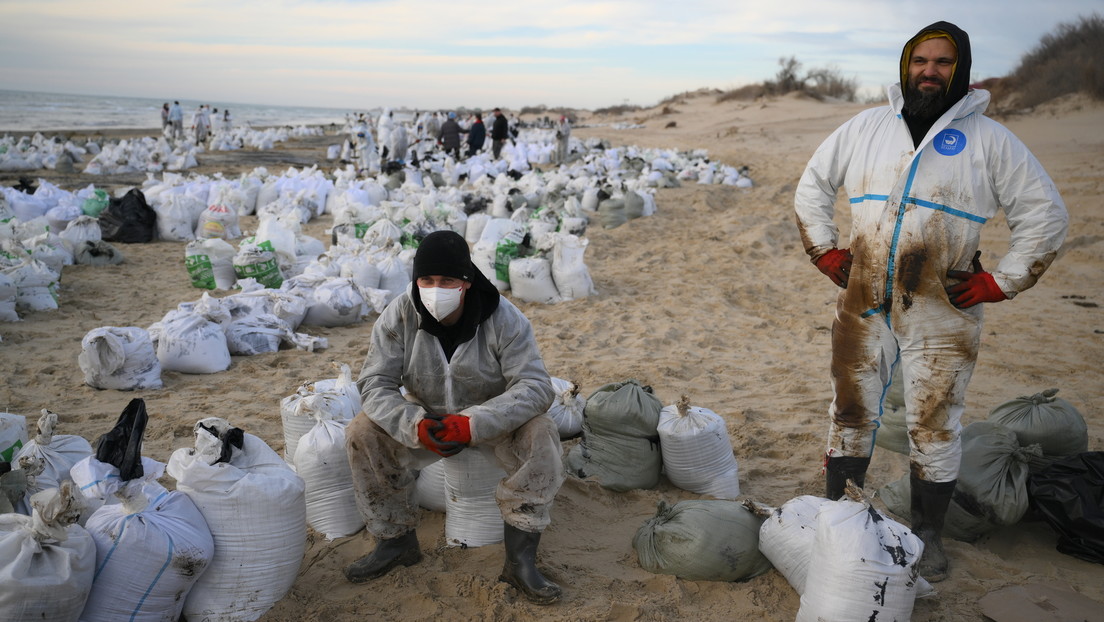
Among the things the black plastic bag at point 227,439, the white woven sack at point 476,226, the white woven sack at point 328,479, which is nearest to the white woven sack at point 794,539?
the white woven sack at point 328,479

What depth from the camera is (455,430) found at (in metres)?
2.19

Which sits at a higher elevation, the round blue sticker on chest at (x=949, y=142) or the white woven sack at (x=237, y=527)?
the round blue sticker on chest at (x=949, y=142)

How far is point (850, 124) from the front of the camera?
2490 mm

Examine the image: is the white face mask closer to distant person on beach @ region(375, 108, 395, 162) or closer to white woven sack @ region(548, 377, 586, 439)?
white woven sack @ region(548, 377, 586, 439)

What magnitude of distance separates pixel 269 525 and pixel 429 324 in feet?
2.55

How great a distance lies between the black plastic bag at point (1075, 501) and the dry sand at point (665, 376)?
6cm

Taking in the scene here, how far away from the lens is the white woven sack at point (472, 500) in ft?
8.09

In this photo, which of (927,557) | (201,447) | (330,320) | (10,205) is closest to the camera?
(201,447)

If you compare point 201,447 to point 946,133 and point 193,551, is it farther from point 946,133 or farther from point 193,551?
point 946,133

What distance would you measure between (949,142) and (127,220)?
7.99 meters

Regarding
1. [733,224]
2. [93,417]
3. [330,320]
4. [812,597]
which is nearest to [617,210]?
[733,224]

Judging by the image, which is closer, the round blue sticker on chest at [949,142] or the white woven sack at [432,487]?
the round blue sticker on chest at [949,142]

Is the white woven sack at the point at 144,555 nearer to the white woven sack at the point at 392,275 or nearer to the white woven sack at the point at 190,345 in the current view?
the white woven sack at the point at 190,345

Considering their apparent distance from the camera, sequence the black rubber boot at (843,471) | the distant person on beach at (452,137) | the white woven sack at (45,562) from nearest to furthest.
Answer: the white woven sack at (45,562), the black rubber boot at (843,471), the distant person on beach at (452,137)
